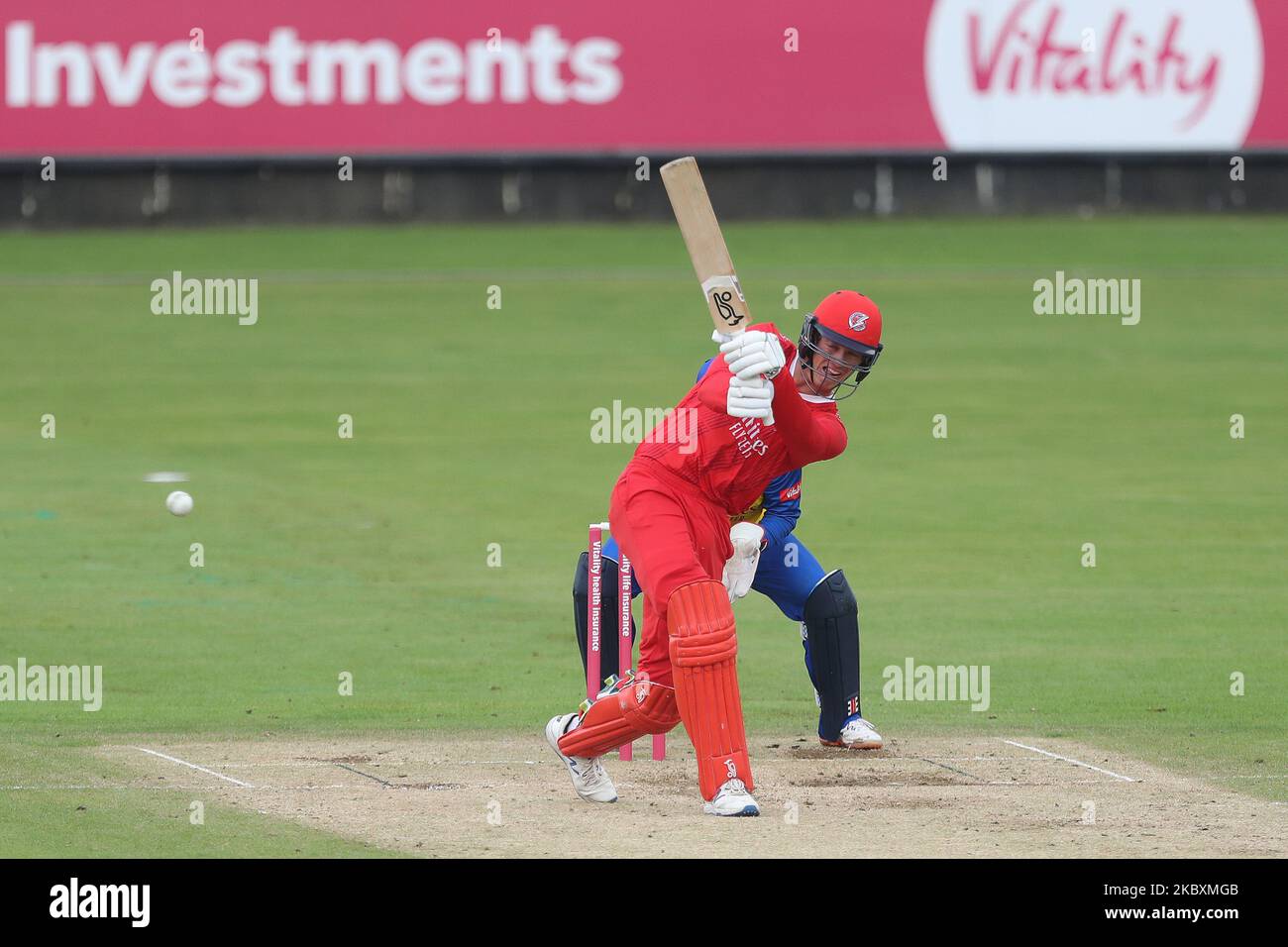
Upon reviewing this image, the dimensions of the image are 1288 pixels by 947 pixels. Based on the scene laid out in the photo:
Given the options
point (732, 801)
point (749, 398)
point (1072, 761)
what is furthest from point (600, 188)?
point (732, 801)

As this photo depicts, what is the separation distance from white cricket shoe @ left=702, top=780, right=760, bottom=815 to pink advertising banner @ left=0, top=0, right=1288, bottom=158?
23.2m

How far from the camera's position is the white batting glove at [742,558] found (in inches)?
388

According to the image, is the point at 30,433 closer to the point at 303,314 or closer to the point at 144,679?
the point at 303,314

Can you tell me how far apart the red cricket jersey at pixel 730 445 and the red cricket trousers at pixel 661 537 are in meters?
0.07

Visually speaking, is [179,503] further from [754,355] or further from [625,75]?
[625,75]

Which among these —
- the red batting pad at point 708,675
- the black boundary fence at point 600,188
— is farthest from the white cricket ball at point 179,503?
the black boundary fence at point 600,188

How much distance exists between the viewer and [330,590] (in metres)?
15.1

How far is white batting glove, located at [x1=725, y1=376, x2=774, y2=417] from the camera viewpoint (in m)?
8.83

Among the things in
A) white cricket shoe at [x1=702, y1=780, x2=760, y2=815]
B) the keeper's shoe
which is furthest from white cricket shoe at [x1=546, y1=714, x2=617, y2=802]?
the keeper's shoe

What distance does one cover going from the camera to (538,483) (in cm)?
1916

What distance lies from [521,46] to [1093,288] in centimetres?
884

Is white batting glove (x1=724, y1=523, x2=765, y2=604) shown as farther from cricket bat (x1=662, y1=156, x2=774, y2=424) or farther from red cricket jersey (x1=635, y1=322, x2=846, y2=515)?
cricket bat (x1=662, y1=156, x2=774, y2=424)

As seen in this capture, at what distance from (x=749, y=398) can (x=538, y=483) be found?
34.2ft

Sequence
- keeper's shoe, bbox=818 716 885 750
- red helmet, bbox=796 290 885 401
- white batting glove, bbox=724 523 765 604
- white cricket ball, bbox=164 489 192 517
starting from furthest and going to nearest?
1. white cricket ball, bbox=164 489 192 517
2. keeper's shoe, bbox=818 716 885 750
3. white batting glove, bbox=724 523 765 604
4. red helmet, bbox=796 290 885 401
